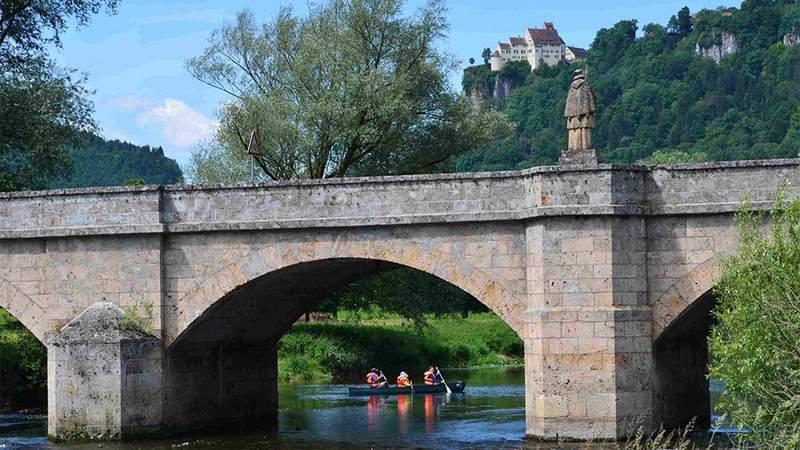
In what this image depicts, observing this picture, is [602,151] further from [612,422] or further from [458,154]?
[612,422]

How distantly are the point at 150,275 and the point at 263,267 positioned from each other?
6.95 ft

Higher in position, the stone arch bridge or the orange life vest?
the stone arch bridge

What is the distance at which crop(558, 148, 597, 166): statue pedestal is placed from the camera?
2421 cm

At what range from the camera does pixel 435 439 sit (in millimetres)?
27078

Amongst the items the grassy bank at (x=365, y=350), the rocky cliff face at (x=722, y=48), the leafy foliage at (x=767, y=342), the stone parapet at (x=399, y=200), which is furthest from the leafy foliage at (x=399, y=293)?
the rocky cliff face at (x=722, y=48)

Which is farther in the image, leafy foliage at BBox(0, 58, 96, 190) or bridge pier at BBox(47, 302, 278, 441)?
leafy foliage at BBox(0, 58, 96, 190)

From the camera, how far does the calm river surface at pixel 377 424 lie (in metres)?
26.1

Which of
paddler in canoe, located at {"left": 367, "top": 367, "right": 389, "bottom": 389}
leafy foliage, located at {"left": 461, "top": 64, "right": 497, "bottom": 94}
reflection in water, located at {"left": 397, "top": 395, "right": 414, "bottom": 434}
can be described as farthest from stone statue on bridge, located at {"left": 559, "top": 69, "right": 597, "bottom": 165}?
leafy foliage, located at {"left": 461, "top": 64, "right": 497, "bottom": 94}

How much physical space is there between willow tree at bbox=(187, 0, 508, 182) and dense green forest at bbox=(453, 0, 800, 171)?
55.8 metres

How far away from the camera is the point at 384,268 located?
2905 centimetres

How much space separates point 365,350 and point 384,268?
16.4 meters

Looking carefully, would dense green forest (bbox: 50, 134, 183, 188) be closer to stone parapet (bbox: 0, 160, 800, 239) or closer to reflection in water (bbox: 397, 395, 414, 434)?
reflection in water (bbox: 397, 395, 414, 434)

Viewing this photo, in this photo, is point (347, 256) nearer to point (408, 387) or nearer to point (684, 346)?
point (684, 346)

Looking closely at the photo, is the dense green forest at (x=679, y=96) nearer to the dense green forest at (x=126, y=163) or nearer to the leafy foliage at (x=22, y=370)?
the dense green forest at (x=126, y=163)
